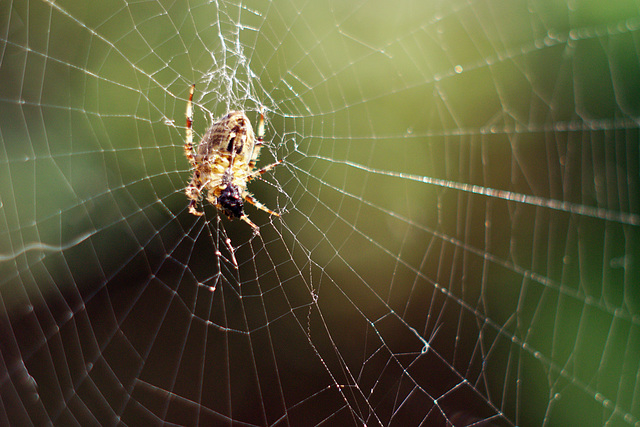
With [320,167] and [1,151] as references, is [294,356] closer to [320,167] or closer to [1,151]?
[320,167]

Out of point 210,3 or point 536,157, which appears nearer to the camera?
point 210,3

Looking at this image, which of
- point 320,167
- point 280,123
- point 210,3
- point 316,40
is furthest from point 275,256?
point 210,3

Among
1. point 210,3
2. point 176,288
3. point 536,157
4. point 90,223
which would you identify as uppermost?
point 210,3

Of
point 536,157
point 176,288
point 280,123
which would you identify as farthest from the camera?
point 176,288

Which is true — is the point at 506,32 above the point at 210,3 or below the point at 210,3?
above

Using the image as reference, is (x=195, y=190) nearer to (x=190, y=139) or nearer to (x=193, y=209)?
(x=193, y=209)

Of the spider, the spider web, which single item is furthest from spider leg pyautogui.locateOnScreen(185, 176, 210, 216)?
the spider web

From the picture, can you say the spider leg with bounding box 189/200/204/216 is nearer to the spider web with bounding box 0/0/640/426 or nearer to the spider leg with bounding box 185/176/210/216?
the spider leg with bounding box 185/176/210/216
